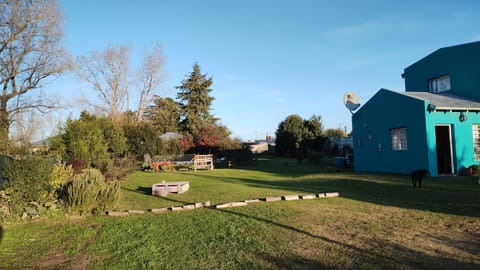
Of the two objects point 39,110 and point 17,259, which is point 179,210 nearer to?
point 17,259

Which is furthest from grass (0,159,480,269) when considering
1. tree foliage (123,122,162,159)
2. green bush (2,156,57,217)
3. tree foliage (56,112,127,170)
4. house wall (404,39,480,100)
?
tree foliage (123,122,162,159)

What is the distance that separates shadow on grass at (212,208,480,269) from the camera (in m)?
3.75

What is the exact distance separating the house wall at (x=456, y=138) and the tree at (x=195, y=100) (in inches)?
1362

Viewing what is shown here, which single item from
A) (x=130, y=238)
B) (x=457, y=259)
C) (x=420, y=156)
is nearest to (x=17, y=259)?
(x=130, y=238)

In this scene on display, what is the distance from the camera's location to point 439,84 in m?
18.2

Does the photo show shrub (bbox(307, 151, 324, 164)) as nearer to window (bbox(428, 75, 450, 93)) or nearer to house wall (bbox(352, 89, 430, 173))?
house wall (bbox(352, 89, 430, 173))

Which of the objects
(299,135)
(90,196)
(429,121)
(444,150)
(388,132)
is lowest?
(90,196)

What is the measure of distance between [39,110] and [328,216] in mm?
23440

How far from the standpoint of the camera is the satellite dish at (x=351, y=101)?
19.2 m

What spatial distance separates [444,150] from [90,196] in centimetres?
1597

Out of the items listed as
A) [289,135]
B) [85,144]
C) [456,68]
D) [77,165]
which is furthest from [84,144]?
[289,135]

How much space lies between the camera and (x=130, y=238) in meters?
5.58

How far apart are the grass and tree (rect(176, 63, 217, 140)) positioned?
37554 mm

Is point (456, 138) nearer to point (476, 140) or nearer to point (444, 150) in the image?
point (476, 140)
